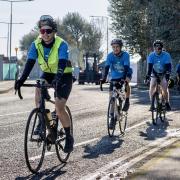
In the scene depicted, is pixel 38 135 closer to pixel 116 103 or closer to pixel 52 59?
pixel 52 59

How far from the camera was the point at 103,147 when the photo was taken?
893 centimetres

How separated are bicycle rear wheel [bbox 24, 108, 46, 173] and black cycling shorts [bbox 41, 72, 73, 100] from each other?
385mm

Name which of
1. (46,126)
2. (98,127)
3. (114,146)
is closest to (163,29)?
(98,127)

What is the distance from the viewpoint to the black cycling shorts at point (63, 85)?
22.5ft

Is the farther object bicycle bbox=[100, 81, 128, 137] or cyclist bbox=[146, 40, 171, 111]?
cyclist bbox=[146, 40, 171, 111]

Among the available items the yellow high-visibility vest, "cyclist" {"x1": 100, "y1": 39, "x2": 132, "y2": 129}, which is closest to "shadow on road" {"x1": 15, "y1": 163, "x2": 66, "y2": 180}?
the yellow high-visibility vest

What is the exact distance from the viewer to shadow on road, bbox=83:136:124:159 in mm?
8273

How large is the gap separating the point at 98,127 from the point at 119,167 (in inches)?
180

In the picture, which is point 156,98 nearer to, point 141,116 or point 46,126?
point 141,116

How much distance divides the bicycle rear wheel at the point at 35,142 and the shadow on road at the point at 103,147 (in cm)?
131

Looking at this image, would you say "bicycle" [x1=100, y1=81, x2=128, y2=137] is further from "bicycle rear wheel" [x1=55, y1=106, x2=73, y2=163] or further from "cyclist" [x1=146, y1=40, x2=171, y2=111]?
"bicycle rear wheel" [x1=55, y1=106, x2=73, y2=163]

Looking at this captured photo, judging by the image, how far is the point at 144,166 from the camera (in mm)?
7051

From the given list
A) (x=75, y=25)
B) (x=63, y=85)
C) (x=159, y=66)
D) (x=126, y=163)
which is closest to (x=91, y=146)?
(x=126, y=163)

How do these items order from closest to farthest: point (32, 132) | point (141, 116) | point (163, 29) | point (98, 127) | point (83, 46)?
point (32, 132) → point (98, 127) → point (141, 116) → point (163, 29) → point (83, 46)
